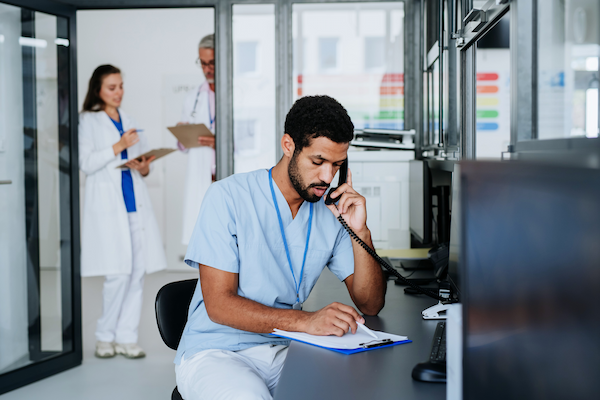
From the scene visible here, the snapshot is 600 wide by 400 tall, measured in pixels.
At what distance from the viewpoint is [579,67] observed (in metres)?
1.06

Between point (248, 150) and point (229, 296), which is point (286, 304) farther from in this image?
point (248, 150)

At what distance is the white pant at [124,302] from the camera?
11.0ft

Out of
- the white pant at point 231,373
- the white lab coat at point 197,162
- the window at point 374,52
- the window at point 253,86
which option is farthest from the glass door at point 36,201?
the white pant at point 231,373

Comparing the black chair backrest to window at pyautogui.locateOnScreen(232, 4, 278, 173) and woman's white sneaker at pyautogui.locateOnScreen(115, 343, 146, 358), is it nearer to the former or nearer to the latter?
window at pyautogui.locateOnScreen(232, 4, 278, 173)

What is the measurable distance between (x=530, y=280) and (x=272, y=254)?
1.05 metres

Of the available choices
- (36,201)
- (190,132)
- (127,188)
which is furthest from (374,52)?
(36,201)

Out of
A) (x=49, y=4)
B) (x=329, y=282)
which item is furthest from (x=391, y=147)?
(x=49, y=4)

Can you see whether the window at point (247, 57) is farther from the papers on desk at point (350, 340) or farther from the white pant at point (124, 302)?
the papers on desk at point (350, 340)

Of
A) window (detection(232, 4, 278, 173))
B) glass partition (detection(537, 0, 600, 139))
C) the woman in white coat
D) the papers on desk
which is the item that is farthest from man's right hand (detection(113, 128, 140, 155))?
glass partition (detection(537, 0, 600, 139))

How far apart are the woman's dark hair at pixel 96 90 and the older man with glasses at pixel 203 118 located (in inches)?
21.2

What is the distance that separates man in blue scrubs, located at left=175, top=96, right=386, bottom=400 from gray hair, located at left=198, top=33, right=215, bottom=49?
2.23m

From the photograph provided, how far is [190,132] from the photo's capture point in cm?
343

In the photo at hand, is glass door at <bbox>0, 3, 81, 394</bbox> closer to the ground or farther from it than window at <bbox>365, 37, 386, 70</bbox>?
closer to the ground

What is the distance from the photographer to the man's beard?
4.76 ft
